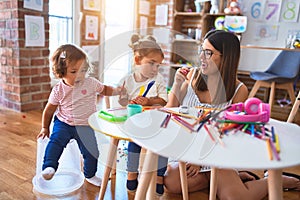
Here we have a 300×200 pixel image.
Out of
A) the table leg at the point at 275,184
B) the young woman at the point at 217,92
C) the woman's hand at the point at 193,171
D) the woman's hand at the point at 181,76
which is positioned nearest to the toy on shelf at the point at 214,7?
the young woman at the point at 217,92

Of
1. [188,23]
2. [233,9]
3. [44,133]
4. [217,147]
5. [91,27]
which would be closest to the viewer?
[217,147]

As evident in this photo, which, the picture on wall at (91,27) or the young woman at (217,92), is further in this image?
the picture on wall at (91,27)

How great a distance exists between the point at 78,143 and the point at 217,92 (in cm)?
69

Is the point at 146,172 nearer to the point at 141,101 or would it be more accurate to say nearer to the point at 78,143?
the point at 141,101

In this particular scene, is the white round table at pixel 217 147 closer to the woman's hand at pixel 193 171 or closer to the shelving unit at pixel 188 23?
the woman's hand at pixel 193 171

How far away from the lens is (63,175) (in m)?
1.34

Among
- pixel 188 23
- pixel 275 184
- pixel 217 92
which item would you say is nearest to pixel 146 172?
pixel 275 184

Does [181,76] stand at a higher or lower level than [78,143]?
higher

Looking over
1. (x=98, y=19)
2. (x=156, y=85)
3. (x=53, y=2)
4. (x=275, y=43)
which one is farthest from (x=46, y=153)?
(x=275, y=43)

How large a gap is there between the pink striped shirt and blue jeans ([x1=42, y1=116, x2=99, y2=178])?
0.11ft

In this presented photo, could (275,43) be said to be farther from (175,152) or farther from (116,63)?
(175,152)

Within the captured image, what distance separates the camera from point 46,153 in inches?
47.5

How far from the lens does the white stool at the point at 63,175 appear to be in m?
1.21

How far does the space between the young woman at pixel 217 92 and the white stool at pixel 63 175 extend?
0.43 metres
